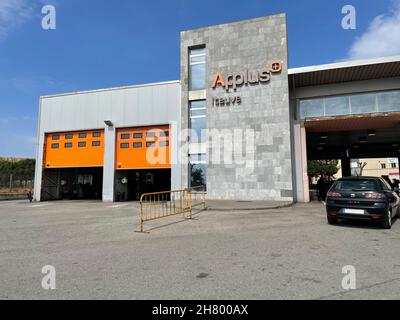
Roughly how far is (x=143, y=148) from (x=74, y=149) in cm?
556

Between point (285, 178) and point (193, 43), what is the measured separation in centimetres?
1039

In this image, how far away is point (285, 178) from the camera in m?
14.4

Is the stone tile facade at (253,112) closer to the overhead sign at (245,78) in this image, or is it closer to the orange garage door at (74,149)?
the overhead sign at (245,78)

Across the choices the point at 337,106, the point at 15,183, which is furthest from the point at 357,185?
the point at 15,183

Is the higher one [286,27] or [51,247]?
[286,27]

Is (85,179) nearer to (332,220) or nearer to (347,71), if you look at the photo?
(332,220)

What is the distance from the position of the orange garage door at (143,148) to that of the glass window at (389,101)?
1244 cm

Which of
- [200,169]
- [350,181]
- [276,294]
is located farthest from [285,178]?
[276,294]

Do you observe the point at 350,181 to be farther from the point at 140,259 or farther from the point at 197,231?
the point at 140,259

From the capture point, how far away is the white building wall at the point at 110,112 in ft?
55.4

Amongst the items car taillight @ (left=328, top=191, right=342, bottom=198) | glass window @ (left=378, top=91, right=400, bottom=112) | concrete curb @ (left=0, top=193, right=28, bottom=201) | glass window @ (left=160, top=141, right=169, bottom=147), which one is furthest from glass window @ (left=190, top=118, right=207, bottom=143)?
concrete curb @ (left=0, top=193, right=28, bottom=201)

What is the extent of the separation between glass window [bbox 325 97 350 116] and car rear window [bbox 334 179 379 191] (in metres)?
8.26

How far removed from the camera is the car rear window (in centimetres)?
763

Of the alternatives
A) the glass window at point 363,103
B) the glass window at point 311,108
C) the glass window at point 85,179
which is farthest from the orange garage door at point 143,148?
the glass window at point 363,103
